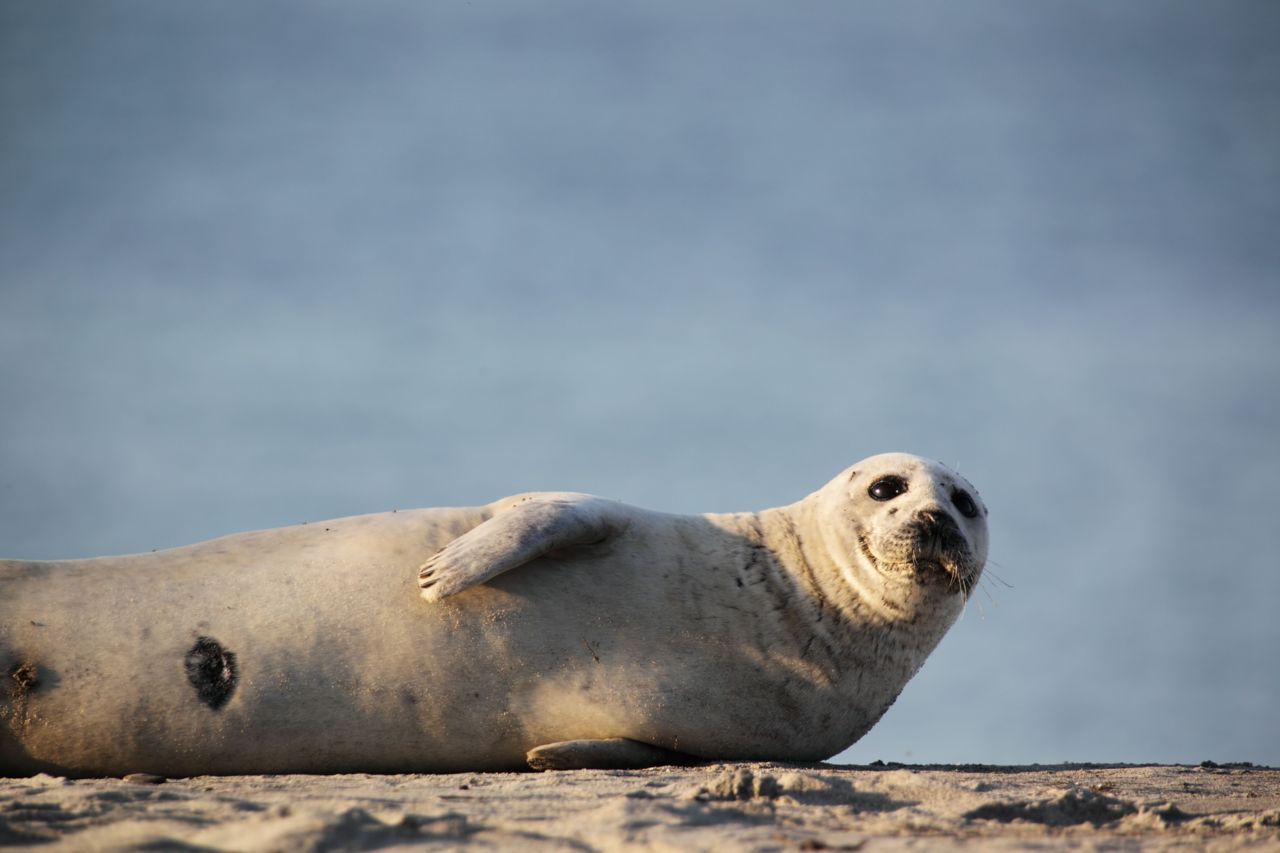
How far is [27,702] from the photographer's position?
6.66 metres

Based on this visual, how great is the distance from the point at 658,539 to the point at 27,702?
3558mm

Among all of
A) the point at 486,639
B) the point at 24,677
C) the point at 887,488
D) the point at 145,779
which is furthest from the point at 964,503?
the point at 24,677

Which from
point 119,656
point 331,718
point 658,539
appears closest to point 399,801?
point 331,718

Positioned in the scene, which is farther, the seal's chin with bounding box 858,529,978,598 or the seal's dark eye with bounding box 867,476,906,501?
the seal's dark eye with bounding box 867,476,906,501

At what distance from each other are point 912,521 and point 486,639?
263 cm

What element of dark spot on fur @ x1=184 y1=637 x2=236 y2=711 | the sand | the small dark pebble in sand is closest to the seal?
dark spot on fur @ x1=184 y1=637 x2=236 y2=711

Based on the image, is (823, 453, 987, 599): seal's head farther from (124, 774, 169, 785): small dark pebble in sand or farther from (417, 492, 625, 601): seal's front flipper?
(124, 774, 169, 785): small dark pebble in sand

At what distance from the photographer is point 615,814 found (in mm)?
4641

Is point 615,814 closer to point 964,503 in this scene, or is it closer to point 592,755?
point 592,755

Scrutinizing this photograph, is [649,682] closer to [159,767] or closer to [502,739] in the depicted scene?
[502,739]

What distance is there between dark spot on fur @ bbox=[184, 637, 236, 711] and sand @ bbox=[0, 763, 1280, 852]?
0.45 m

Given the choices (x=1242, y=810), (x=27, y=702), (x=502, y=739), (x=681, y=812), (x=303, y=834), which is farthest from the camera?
(x=502, y=739)

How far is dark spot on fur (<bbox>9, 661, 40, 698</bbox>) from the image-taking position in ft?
21.9

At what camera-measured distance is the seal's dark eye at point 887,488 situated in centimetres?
827
